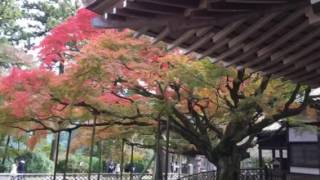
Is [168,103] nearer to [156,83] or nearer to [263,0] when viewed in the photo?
[156,83]

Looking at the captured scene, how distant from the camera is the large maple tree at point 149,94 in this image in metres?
9.41

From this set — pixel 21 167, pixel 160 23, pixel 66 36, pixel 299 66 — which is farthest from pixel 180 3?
pixel 21 167

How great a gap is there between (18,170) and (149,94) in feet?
43.7

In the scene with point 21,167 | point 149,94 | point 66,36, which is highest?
point 66,36

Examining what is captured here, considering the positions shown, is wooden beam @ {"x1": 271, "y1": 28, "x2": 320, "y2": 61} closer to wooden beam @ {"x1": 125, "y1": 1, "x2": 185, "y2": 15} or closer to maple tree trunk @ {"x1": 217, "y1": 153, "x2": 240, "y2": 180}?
wooden beam @ {"x1": 125, "y1": 1, "x2": 185, "y2": 15}

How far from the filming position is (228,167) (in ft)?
40.1

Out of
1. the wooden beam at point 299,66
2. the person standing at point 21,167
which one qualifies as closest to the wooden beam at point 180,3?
the wooden beam at point 299,66

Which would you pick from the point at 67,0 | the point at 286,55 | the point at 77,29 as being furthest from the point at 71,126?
the point at 67,0

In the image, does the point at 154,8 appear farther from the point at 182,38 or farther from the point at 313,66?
the point at 313,66

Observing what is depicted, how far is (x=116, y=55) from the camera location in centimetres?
923

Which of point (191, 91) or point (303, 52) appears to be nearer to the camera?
point (303, 52)

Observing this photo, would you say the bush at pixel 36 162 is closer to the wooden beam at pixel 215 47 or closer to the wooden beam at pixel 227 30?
the wooden beam at pixel 215 47

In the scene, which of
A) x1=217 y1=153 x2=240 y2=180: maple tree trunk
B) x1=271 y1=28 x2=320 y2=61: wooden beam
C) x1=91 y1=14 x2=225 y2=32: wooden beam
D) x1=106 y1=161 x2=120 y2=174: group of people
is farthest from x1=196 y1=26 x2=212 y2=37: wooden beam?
x1=106 y1=161 x2=120 y2=174: group of people

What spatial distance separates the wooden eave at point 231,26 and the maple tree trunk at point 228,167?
8.24 m
